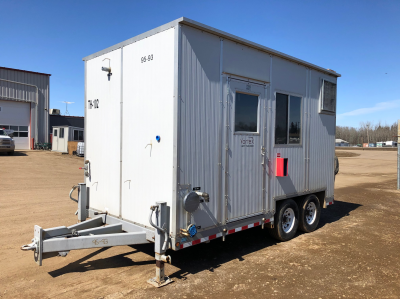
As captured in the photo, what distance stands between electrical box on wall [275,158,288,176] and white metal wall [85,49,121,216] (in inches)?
114

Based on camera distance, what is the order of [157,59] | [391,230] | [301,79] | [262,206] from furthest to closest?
[391,230]
[301,79]
[262,206]
[157,59]

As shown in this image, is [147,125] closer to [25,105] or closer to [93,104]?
[93,104]

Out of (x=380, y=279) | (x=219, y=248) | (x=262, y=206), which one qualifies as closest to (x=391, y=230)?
(x=380, y=279)

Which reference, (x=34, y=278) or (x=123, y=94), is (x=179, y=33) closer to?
(x=123, y=94)

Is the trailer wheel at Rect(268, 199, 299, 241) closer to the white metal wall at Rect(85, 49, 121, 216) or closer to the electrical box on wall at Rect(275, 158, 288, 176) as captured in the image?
the electrical box on wall at Rect(275, 158, 288, 176)

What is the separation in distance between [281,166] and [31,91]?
85.4ft

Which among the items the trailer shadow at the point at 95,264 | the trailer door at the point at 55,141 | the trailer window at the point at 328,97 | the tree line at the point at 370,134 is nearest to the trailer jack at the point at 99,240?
the trailer shadow at the point at 95,264

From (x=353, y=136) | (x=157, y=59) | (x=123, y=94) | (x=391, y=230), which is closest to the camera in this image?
(x=157, y=59)

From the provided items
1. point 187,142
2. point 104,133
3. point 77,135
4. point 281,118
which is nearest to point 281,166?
point 281,118

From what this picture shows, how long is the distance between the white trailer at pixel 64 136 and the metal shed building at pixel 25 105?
7.26 ft

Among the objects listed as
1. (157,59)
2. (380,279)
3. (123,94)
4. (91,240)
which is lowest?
(380,279)

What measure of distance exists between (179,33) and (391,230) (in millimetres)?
6735

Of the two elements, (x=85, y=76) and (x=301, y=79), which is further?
(x=301, y=79)

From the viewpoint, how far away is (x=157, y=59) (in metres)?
4.56
